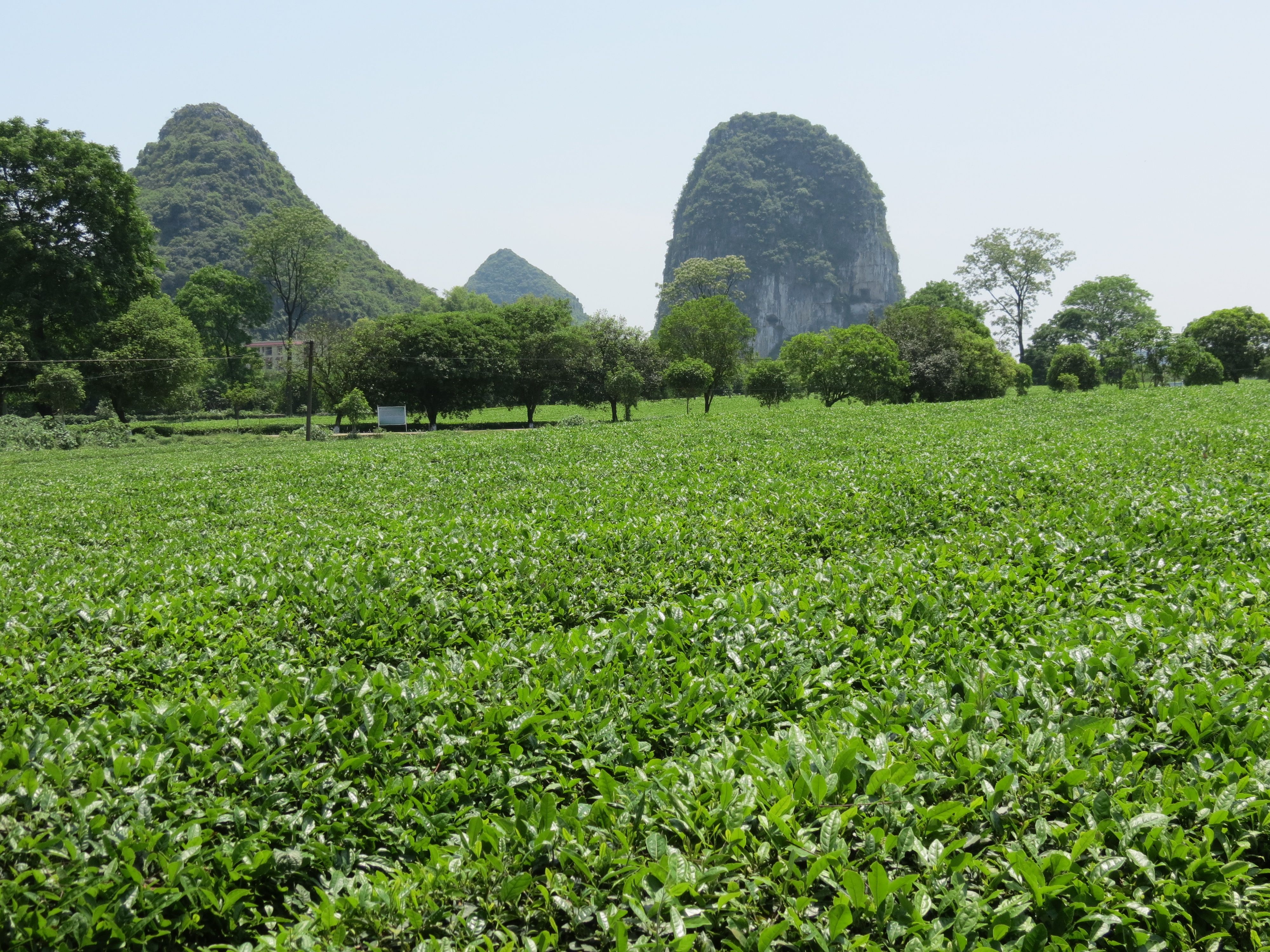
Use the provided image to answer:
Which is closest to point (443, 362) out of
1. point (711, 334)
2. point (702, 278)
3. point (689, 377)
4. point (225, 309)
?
point (689, 377)

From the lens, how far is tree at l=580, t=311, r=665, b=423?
56431mm

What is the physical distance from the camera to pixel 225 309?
247ft

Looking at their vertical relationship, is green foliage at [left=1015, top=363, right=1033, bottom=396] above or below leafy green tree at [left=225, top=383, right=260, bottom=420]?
above

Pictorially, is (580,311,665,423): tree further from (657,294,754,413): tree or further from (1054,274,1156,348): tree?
(1054,274,1156,348): tree

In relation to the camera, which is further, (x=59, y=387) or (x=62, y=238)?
(x=62, y=238)

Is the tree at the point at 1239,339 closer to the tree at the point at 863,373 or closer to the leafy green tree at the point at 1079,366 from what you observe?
the leafy green tree at the point at 1079,366

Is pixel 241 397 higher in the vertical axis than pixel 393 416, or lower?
higher

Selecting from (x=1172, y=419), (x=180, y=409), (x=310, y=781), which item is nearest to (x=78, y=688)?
(x=310, y=781)

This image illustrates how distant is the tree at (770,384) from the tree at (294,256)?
50.6 metres

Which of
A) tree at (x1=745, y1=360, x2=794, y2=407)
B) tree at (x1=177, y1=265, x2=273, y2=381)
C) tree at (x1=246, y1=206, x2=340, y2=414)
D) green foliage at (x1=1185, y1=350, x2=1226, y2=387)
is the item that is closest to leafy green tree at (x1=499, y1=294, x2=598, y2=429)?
tree at (x1=745, y1=360, x2=794, y2=407)

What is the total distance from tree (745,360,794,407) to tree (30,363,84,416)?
43.8 m

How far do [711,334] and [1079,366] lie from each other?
31681mm

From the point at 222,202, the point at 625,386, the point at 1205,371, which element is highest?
the point at 222,202

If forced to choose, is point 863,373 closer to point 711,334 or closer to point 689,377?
point 689,377
